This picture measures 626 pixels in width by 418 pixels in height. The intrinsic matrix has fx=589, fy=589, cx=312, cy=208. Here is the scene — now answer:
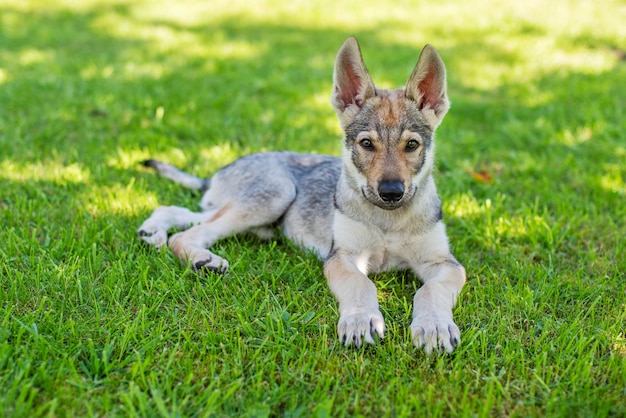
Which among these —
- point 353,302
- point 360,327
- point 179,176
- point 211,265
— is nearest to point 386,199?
point 353,302

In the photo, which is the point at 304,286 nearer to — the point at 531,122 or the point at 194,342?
the point at 194,342

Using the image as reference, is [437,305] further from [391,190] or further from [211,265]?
[211,265]

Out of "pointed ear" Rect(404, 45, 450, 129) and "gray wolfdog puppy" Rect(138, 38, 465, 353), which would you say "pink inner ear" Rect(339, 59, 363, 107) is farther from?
"pointed ear" Rect(404, 45, 450, 129)

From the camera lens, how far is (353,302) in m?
3.54

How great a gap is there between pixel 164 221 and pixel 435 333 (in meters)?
2.46

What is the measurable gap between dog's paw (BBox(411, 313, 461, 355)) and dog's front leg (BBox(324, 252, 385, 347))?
7.9 inches

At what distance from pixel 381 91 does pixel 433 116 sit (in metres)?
0.43

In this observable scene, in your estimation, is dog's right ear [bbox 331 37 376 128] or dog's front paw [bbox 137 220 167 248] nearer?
dog's right ear [bbox 331 37 376 128]

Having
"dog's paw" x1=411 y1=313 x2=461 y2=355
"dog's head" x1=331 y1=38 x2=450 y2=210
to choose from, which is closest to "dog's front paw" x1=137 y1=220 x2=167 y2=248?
"dog's head" x1=331 y1=38 x2=450 y2=210

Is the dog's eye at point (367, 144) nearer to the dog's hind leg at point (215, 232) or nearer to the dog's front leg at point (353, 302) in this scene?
the dog's front leg at point (353, 302)

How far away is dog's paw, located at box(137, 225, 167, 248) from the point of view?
4.46m

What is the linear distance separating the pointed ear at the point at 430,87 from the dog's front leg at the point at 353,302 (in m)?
1.23

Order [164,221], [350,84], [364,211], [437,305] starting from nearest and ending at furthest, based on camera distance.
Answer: [437,305] → [364,211] → [350,84] → [164,221]

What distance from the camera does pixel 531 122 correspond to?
25.5 ft
